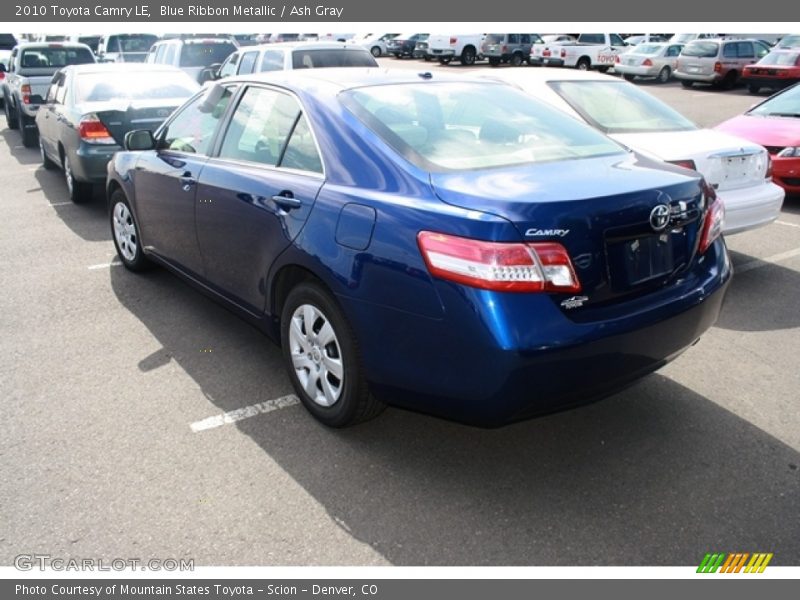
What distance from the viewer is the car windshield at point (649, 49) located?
1052 inches

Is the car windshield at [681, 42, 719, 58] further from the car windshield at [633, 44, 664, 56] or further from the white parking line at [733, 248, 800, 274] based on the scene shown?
the white parking line at [733, 248, 800, 274]

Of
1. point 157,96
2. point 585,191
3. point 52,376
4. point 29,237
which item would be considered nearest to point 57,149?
point 157,96

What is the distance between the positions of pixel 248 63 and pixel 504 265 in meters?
9.61

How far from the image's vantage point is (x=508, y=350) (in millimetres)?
2607

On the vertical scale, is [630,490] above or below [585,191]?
below

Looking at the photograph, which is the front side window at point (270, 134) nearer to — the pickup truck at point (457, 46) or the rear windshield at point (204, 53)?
the rear windshield at point (204, 53)

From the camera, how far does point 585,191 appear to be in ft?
9.37

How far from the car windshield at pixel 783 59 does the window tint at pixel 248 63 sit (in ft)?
59.4

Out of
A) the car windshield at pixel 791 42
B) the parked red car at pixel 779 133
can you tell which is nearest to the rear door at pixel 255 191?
the parked red car at pixel 779 133

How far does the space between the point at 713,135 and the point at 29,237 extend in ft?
21.6

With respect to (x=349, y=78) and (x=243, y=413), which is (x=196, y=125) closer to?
(x=349, y=78)

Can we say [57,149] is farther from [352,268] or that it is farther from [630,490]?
[630,490]

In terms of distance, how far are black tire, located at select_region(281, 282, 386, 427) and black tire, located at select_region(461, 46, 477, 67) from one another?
30.9 meters

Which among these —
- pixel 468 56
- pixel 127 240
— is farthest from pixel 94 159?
pixel 468 56
